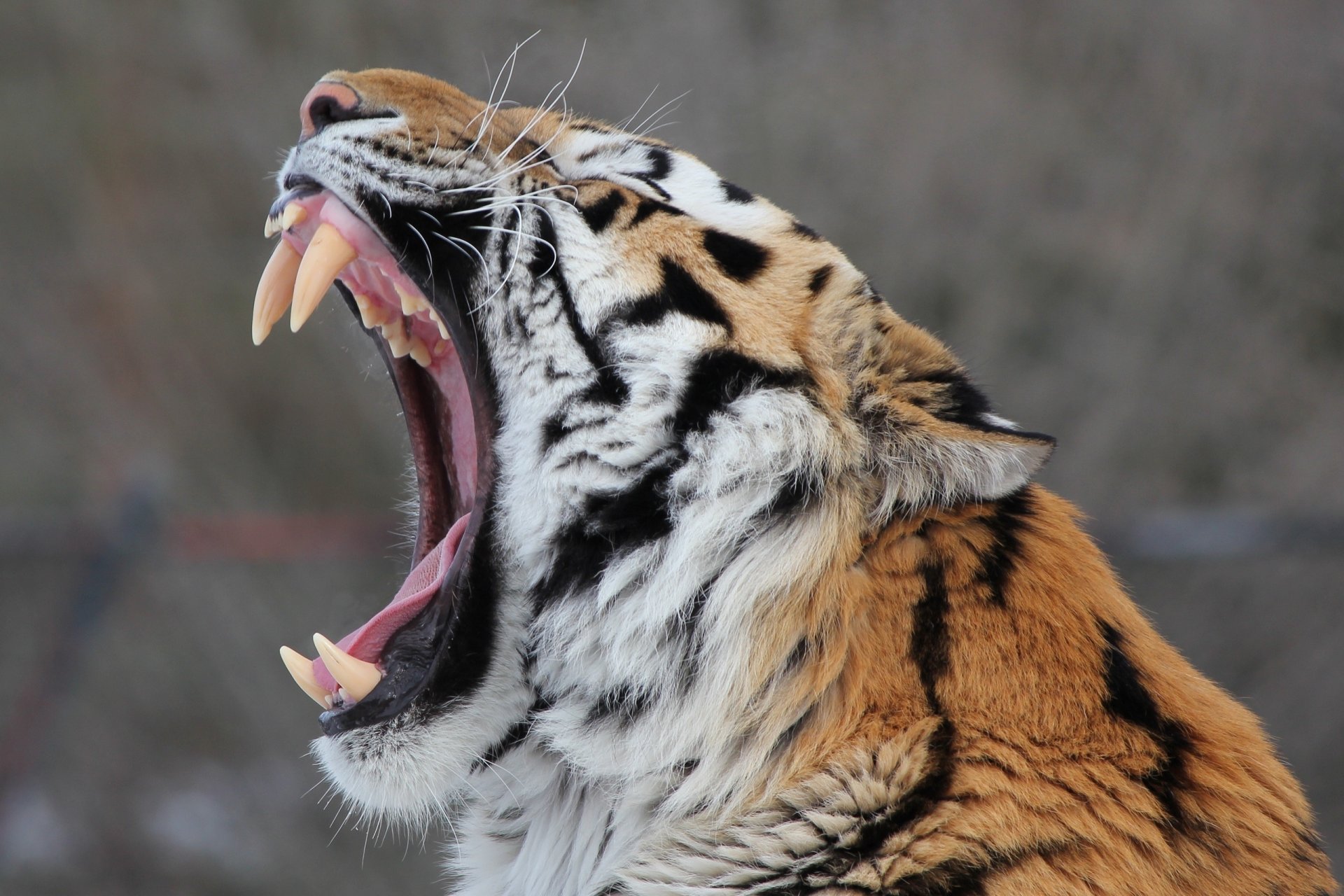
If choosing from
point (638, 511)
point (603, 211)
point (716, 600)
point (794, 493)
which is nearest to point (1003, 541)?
point (794, 493)

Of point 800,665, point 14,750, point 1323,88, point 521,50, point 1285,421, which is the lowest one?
point 14,750

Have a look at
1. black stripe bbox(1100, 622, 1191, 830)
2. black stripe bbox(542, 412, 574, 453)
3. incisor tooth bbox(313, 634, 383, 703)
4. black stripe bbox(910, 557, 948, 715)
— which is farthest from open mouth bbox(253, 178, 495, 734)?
black stripe bbox(1100, 622, 1191, 830)

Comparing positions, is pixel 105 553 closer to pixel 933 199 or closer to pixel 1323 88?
pixel 933 199

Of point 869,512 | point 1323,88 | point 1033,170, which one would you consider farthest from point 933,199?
point 869,512

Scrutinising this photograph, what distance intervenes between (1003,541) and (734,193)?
27.0 inches

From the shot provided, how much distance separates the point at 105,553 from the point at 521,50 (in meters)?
2.68

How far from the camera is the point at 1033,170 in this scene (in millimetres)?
5621

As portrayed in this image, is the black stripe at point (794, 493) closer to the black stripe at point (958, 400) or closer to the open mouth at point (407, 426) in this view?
the black stripe at point (958, 400)

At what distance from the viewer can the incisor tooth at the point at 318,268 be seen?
1744 mm

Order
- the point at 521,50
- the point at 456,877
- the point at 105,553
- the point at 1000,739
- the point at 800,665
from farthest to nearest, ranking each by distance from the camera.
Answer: the point at 521,50 → the point at 105,553 → the point at 456,877 → the point at 800,665 → the point at 1000,739

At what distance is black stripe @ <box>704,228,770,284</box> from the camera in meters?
1.74

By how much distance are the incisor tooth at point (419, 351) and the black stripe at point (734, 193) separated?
0.59 meters

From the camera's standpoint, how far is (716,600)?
1.63 metres

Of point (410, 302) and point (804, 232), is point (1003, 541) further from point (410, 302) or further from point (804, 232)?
point (410, 302)
